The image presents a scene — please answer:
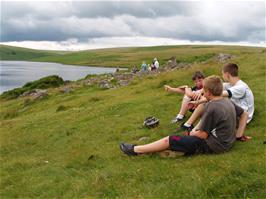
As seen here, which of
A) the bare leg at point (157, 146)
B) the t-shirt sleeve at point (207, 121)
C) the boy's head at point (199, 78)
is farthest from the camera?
the boy's head at point (199, 78)

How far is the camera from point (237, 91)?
13242 mm

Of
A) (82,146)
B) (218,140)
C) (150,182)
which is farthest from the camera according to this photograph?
(82,146)

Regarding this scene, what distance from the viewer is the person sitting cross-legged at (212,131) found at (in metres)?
11.0

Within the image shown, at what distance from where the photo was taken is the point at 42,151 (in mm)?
17031

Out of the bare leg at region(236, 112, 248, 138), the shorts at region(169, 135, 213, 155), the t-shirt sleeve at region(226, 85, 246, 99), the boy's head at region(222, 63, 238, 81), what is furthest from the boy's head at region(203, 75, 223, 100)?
the boy's head at region(222, 63, 238, 81)

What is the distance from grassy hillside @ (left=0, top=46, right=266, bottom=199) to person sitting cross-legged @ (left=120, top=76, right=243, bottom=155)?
14.1 inches

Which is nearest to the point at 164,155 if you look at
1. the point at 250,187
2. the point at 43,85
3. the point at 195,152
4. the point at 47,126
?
the point at 195,152

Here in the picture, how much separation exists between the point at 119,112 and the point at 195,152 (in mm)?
10868

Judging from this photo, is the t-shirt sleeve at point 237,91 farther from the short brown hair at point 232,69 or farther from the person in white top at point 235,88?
the short brown hair at point 232,69

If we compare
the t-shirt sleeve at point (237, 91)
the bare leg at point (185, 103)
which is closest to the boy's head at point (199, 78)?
the bare leg at point (185, 103)

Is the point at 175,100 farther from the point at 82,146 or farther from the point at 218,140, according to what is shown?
the point at 218,140

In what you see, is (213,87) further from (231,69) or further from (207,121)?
(231,69)

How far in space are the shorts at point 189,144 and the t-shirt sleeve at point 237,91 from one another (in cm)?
273

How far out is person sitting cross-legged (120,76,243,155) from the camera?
10969 mm
